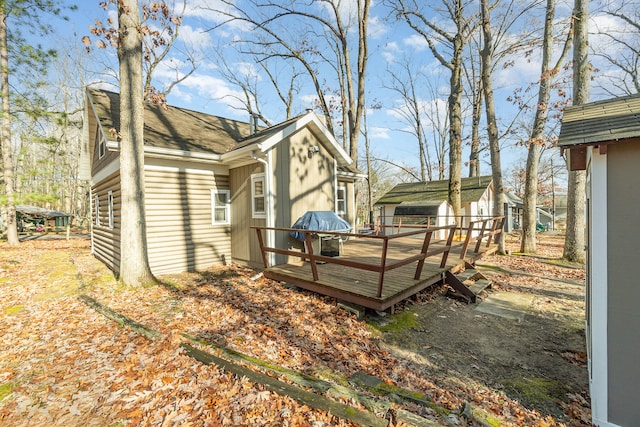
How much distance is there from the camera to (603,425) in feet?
9.61

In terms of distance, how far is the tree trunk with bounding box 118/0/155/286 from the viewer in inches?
263

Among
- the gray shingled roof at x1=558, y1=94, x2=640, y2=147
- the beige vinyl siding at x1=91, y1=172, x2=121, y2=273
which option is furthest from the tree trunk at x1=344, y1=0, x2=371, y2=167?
the gray shingled roof at x1=558, y1=94, x2=640, y2=147

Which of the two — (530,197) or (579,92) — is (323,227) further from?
(579,92)

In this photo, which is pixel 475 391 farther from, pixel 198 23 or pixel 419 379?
pixel 198 23

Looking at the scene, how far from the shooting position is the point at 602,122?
3199 mm

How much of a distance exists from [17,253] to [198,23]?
12415mm

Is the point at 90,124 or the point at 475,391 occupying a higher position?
the point at 90,124

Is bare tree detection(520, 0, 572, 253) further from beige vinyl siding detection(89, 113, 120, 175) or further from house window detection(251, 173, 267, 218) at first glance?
beige vinyl siding detection(89, 113, 120, 175)

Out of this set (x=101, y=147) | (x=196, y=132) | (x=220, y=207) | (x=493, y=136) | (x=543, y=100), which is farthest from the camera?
(x=493, y=136)

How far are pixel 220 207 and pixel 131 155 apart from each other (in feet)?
11.0

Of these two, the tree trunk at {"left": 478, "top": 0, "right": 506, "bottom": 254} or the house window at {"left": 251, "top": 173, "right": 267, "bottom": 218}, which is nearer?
the house window at {"left": 251, "top": 173, "right": 267, "bottom": 218}

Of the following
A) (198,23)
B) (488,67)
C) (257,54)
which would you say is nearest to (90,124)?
(198,23)

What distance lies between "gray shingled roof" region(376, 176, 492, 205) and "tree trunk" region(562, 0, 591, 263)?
10.00 metres


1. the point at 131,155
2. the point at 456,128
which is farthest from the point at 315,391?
the point at 456,128
